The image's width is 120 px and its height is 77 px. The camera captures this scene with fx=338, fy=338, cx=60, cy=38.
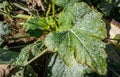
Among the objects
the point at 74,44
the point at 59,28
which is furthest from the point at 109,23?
the point at 74,44

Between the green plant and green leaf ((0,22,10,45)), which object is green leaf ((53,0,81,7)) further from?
green leaf ((0,22,10,45))

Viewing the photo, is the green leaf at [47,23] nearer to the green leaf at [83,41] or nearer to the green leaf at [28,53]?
the green leaf at [28,53]

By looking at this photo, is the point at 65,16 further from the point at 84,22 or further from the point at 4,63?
the point at 4,63

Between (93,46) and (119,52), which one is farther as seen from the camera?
(119,52)

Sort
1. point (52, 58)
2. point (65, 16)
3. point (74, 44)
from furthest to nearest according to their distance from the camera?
point (52, 58) < point (65, 16) < point (74, 44)

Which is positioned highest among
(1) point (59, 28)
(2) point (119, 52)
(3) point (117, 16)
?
(1) point (59, 28)

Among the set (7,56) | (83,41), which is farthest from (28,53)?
(83,41)

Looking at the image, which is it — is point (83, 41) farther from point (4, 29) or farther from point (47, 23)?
point (4, 29)
